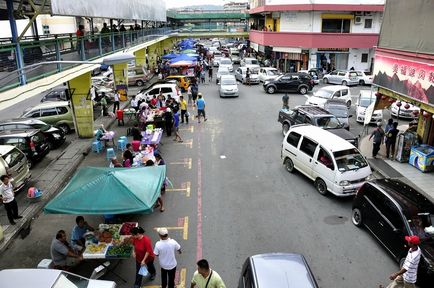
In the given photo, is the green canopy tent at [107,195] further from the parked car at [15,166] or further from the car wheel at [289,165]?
the car wheel at [289,165]

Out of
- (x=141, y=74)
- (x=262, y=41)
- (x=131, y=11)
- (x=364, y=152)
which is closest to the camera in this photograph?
(x=364, y=152)

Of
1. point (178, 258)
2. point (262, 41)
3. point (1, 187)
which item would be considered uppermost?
point (262, 41)

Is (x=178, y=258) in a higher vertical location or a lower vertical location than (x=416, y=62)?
lower

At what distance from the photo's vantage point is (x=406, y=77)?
12688 millimetres

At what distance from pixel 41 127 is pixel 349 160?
13.8 m

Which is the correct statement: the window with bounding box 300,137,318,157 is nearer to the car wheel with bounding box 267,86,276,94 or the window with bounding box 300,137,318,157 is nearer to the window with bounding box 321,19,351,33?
the car wheel with bounding box 267,86,276,94

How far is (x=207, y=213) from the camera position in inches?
441

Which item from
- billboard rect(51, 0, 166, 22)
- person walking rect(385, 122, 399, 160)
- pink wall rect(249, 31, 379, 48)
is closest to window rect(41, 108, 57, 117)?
billboard rect(51, 0, 166, 22)

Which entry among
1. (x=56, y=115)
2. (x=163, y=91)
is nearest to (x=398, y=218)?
(x=56, y=115)

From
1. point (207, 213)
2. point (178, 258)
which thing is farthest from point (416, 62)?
point (178, 258)

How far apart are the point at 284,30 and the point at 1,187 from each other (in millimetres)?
36284

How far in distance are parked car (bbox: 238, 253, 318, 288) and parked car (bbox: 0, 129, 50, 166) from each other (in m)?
11.8

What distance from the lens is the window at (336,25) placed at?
38.0m

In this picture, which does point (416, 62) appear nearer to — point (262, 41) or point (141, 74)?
point (141, 74)
